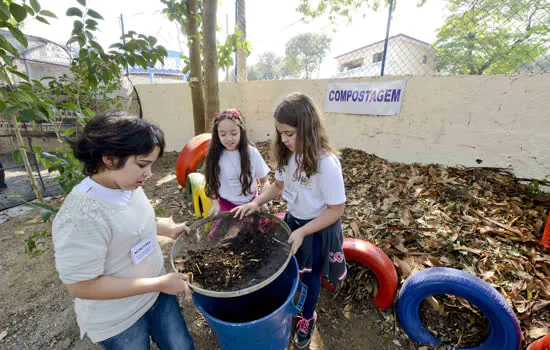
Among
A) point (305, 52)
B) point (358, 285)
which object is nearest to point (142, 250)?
point (358, 285)

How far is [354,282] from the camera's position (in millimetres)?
2330

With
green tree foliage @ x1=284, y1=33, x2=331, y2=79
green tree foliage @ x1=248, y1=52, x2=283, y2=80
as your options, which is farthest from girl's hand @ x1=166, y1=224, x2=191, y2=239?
green tree foliage @ x1=248, y1=52, x2=283, y2=80

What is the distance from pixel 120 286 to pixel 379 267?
195 cm

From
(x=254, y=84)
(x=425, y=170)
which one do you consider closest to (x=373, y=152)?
(x=425, y=170)

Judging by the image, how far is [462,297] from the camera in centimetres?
181

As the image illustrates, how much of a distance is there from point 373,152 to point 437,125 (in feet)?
3.65

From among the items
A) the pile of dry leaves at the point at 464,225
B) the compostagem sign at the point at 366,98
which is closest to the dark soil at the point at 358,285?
the pile of dry leaves at the point at 464,225

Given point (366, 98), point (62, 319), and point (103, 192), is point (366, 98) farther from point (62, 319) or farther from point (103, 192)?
point (62, 319)

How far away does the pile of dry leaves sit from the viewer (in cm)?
208

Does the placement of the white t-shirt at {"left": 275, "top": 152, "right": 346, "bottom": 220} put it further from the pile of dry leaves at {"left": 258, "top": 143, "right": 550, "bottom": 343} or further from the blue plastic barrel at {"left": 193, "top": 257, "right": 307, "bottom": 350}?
the pile of dry leaves at {"left": 258, "top": 143, "right": 550, "bottom": 343}

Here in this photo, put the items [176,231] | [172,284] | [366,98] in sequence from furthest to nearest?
[366,98], [176,231], [172,284]

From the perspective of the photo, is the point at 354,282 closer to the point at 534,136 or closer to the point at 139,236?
the point at 139,236

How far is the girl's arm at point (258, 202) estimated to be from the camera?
1.81 metres

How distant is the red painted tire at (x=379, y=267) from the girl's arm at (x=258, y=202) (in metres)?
0.88
